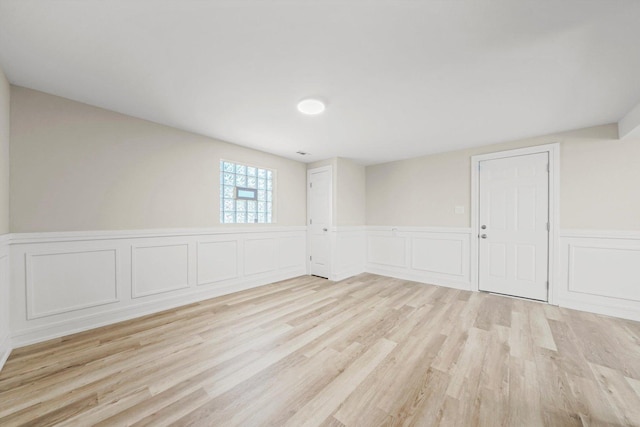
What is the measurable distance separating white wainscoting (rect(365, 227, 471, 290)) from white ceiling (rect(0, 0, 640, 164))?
6.74 feet

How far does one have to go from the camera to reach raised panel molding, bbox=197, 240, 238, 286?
3473 millimetres

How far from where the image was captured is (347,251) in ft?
16.1

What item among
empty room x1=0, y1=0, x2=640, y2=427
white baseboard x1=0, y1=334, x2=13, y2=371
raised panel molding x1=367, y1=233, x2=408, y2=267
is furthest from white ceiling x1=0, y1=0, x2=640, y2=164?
raised panel molding x1=367, y1=233, x2=408, y2=267

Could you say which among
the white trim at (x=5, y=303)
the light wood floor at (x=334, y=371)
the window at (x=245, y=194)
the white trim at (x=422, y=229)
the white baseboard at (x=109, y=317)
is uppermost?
the window at (x=245, y=194)

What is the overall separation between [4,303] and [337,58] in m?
3.44

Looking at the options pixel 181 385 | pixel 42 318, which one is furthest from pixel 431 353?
pixel 42 318

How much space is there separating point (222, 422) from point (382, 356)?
1.30 metres

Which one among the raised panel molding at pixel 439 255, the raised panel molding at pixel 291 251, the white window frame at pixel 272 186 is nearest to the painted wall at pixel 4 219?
the white window frame at pixel 272 186

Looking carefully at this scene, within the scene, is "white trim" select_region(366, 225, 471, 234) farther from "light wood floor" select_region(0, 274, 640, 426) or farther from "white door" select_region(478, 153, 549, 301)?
"light wood floor" select_region(0, 274, 640, 426)

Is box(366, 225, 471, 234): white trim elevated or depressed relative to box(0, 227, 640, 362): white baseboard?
elevated

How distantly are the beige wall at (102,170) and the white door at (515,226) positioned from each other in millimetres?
4282

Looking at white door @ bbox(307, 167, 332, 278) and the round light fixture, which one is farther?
white door @ bbox(307, 167, 332, 278)

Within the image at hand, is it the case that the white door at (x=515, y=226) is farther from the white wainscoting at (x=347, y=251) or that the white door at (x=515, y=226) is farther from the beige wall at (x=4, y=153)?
the beige wall at (x=4, y=153)

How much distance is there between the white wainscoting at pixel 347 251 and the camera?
4.62 m
